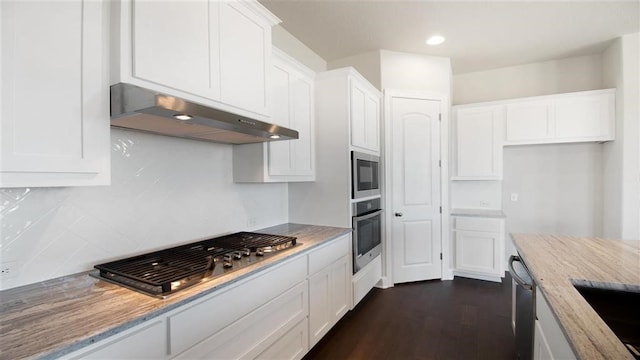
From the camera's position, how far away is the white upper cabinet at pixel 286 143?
2230 mm

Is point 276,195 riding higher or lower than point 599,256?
higher

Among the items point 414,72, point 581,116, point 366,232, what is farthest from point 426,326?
point 581,116

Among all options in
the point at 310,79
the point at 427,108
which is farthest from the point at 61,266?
the point at 427,108

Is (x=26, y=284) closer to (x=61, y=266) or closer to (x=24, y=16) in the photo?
(x=61, y=266)

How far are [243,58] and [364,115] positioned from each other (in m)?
1.52

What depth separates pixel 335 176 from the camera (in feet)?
8.90

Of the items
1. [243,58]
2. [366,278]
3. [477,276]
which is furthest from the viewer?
[477,276]

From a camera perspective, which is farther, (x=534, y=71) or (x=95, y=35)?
(x=534, y=71)

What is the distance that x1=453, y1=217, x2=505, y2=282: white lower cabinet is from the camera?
358cm

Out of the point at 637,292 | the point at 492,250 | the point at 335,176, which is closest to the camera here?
the point at 637,292

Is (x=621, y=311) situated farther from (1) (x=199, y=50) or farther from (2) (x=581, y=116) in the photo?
(2) (x=581, y=116)

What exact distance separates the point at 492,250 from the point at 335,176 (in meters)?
2.33

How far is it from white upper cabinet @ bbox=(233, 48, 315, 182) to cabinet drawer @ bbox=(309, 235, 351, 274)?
628mm

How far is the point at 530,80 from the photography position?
395cm
